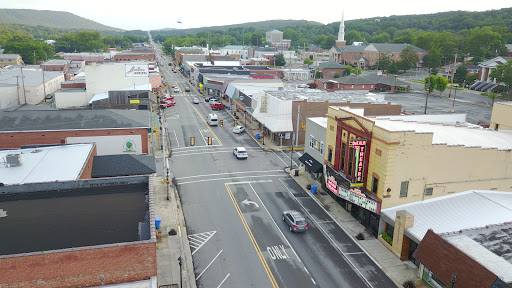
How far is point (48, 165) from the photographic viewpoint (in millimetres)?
32781

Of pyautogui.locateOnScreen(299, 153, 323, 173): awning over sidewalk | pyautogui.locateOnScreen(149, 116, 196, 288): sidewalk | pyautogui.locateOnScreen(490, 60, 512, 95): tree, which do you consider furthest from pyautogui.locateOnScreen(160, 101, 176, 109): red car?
pyautogui.locateOnScreen(490, 60, 512, 95): tree

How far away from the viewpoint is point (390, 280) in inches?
1040

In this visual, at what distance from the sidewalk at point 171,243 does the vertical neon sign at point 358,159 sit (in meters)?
15.2

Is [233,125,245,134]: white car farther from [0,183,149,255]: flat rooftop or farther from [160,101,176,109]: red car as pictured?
[0,183,149,255]: flat rooftop

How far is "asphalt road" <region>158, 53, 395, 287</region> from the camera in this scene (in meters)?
26.6

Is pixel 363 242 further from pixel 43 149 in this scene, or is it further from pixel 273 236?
pixel 43 149

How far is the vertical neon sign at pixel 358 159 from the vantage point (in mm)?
33062

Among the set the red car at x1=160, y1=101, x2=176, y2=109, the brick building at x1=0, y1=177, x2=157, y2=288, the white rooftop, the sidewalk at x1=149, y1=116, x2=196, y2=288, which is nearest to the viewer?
the brick building at x1=0, y1=177, x2=157, y2=288

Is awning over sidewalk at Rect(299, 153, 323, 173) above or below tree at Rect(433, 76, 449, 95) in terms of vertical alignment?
below

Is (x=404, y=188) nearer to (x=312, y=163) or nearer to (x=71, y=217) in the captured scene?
(x=312, y=163)

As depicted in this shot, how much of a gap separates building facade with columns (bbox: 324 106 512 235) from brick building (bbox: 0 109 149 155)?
2673 centimetres

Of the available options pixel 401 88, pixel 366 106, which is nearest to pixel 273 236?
pixel 366 106

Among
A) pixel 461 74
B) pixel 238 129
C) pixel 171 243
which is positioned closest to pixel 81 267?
pixel 171 243

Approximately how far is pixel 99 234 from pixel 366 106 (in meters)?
45.7
